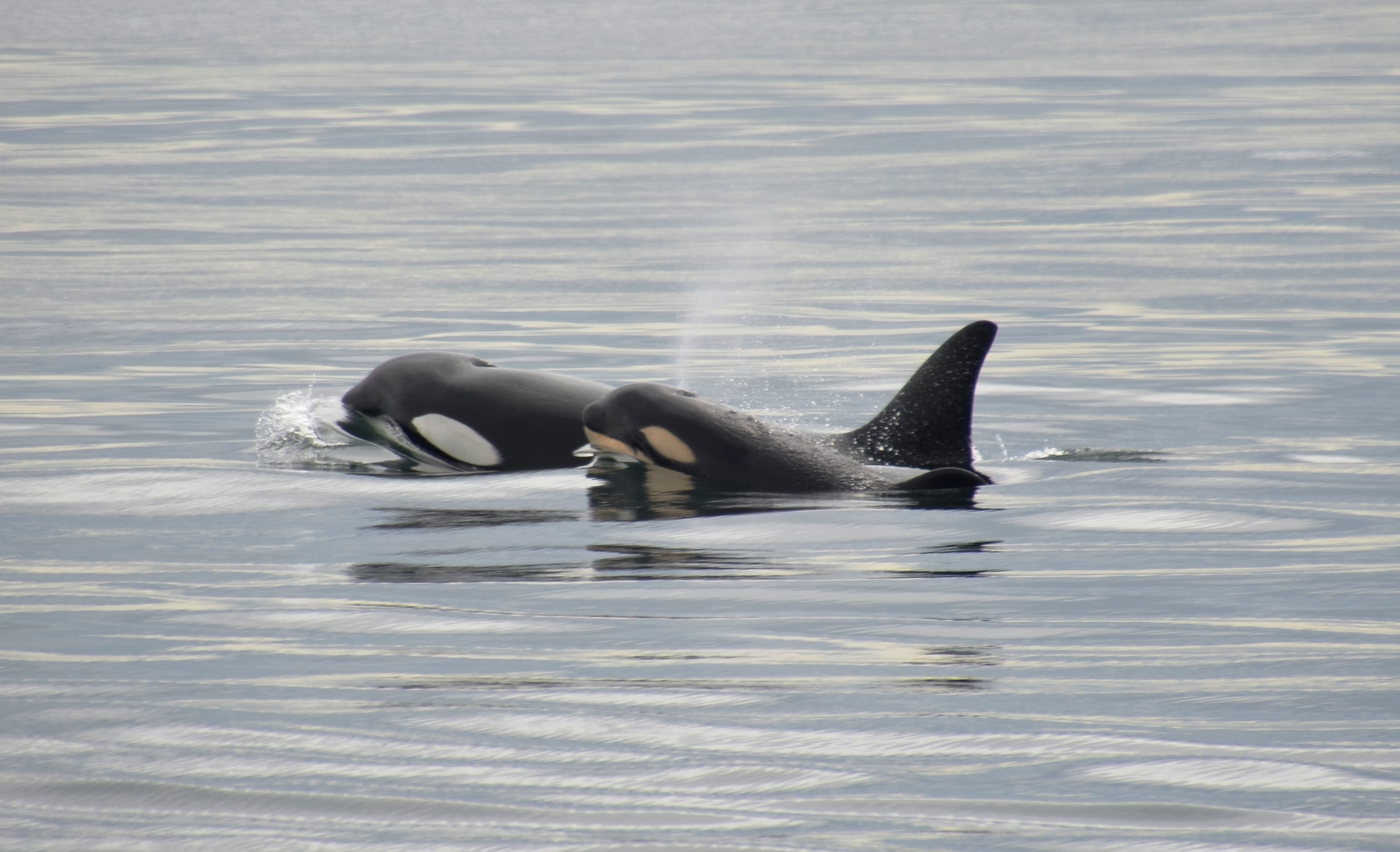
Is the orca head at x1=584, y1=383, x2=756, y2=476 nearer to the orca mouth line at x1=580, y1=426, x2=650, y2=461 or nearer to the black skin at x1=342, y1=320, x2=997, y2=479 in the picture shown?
the orca mouth line at x1=580, y1=426, x2=650, y2=461

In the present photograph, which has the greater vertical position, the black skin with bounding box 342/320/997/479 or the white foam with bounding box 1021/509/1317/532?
the black skin with bounding box 342/320/997/479

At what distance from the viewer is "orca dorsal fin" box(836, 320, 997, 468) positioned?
7980 millimetres

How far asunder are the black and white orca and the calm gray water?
0.68 ft

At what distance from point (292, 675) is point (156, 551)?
193 centimetres

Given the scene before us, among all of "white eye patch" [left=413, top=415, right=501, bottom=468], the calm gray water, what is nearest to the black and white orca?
the calm gray water

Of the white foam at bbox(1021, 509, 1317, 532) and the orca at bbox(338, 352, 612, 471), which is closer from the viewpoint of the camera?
the white foam at bbox(1021, 509, 1317, 532)

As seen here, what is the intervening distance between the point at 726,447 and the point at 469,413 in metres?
1.49

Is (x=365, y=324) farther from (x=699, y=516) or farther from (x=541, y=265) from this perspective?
(x=699, y=516)

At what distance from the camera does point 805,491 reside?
7.60 metres

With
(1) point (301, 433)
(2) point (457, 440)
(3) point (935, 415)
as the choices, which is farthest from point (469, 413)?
(3) point (935, 415)

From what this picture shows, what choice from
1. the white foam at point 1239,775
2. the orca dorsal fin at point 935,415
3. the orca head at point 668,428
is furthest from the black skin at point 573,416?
the white foam at point 1239,775

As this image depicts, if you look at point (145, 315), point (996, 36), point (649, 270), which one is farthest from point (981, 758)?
point (996, 36)

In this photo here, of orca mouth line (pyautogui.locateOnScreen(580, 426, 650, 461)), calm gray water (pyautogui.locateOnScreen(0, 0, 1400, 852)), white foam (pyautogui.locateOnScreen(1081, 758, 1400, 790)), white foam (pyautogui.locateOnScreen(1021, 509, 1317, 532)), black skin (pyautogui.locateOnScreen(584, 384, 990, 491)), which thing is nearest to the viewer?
white foam (pyautogui.locateOnScreen(1081, 758, 1400, 790))

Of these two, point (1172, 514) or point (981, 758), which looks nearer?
point (981, 758)
